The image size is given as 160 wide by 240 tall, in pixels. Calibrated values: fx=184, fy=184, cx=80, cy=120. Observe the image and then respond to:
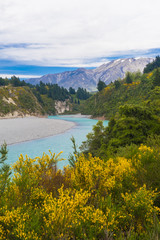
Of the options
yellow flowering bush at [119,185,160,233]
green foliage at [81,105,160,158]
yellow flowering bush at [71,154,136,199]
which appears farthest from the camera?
green foliage at [81,105,160,158]

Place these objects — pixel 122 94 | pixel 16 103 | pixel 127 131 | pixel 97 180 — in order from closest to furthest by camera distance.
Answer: pixel 97 180
pixel 127 131
pixel 122 94
pixel 16 103

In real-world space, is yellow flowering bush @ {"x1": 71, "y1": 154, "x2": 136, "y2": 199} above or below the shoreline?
above

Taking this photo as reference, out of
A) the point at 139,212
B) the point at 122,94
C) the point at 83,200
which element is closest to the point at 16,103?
the point at 122,94

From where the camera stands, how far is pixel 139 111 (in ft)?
104

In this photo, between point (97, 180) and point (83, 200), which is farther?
point (97, 180)

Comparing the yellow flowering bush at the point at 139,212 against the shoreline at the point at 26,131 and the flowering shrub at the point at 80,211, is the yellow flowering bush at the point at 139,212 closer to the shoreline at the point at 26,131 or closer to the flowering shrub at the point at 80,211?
the flowering shrub at the point at 80,211

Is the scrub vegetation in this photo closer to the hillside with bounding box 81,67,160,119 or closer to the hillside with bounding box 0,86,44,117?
the hillside with bounding box 81,67,160,119

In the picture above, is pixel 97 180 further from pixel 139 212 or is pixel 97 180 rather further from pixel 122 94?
pixel 122 94

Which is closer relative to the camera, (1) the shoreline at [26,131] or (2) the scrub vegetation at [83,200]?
(2) the scrub vegetation at [83,200]

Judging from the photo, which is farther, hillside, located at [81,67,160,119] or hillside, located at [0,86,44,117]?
hillside, located at [0,86,44,117]

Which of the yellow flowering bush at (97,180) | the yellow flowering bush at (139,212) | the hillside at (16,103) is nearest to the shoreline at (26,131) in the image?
the yellow flowering bush at (97,180)

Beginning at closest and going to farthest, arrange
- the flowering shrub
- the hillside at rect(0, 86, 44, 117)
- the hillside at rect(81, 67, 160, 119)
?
the flowering shrub, the hillside at rect(81, 67, 160, 119), the hillside at rect(0, 86, 44, 117)

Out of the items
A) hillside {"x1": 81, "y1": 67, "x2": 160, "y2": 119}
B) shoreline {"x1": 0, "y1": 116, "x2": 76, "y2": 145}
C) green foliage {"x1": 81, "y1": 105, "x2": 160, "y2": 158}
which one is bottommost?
shoreline {"x1": 0, "y1": 116, "x2": 76, "y2": 145}

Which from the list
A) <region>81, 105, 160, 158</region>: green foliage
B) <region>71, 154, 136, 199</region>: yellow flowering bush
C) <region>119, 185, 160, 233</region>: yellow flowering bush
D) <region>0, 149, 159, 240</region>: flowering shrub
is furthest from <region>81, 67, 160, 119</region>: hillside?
<region>119, 185, 160, 233</region>: yellow flowering bush
